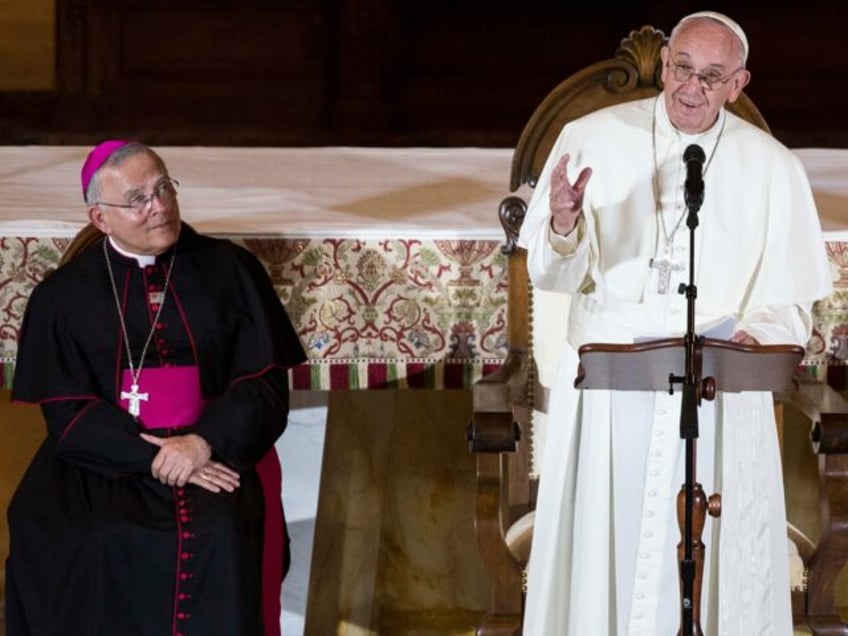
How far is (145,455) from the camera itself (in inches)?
191

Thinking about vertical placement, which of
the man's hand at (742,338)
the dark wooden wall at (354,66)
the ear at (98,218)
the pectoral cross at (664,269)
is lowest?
the man's hand at (742,338)

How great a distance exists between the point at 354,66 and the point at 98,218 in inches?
154

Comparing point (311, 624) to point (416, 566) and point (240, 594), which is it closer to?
point (416, 566)

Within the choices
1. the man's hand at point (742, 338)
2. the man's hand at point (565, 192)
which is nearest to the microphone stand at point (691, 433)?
the man's hand at point (742, 338)

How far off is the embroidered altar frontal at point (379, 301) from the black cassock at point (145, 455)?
335 mm

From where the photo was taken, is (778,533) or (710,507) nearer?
(710,507)

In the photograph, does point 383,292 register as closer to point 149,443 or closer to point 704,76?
point 149,443

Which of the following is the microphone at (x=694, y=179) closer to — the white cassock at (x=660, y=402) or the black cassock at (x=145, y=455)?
the white cassock at (x=660, y=402)

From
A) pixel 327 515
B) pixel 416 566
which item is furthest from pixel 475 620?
pixel 327 515

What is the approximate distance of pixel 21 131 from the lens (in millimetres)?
8695

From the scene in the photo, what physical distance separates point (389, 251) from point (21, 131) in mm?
3691

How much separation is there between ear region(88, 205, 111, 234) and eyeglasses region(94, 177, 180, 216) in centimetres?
3

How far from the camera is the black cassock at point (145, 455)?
478 centimetres

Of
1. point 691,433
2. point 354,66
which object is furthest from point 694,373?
point 354,66
